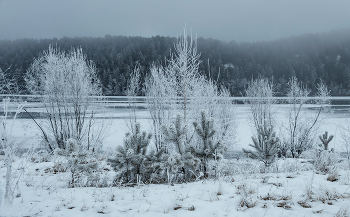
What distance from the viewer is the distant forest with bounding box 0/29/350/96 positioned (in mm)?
80806

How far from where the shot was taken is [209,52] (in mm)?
98000

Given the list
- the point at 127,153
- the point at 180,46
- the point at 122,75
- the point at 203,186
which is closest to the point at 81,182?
the point at 127,153

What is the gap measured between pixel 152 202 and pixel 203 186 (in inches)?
51.1

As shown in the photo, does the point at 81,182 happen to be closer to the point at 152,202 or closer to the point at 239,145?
the point at 152,202

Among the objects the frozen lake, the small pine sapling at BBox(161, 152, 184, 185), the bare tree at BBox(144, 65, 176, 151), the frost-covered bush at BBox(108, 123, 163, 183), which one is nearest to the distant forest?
the frozen lake

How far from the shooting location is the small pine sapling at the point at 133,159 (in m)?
5.00

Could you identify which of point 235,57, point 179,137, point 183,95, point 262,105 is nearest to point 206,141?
point 179,137

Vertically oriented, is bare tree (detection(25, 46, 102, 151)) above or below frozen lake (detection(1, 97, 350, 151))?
above

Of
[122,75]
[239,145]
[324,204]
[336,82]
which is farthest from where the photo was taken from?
[336,82]

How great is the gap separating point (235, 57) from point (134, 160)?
106 metres

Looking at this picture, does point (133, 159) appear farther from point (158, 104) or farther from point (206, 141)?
point (158, 104)

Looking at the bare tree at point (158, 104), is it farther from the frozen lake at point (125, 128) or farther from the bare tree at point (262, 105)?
the bare tree at point (262, 105)

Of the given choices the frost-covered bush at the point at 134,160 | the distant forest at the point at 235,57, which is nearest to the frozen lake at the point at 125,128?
the frost-covered bush at the point at 134,160

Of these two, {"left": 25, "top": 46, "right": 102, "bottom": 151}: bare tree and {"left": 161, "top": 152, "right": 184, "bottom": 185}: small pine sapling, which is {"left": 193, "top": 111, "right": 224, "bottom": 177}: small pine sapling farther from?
{"left": 25, "top": 46, "right": 102, "bottom": 151}: bare tree
